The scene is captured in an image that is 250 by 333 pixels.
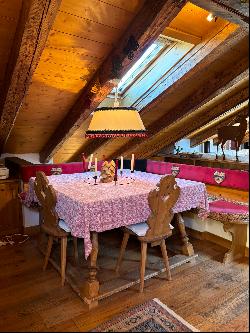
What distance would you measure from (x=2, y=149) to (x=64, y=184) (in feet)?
5.48

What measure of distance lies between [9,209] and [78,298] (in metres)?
1.77

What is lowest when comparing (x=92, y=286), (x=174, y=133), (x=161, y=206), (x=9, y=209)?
(x=92, y=286)

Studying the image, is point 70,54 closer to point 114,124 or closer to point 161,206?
point 114,124

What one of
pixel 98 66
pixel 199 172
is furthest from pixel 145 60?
pixel 199 172

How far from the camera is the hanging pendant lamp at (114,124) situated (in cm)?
256

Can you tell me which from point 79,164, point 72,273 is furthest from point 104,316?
point 79,164

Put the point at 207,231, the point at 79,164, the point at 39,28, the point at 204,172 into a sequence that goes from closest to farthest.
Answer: the point at 39,28 → the point at 204,172 → the point at 207,231 → the point at 79,164

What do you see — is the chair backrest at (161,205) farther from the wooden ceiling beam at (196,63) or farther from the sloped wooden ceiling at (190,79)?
the wooden ceiling beam at (196,63)

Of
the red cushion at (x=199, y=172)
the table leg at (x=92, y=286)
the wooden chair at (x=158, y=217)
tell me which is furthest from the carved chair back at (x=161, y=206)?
the red cushion at (x=199, y=172)

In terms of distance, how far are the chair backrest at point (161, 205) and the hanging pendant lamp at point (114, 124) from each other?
0.56 metres

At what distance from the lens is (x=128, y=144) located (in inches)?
195

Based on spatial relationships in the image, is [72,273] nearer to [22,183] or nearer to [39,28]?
[22,183]

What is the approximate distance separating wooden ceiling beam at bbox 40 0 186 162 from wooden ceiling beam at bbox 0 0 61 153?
0.72 m

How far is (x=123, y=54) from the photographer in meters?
2.67
